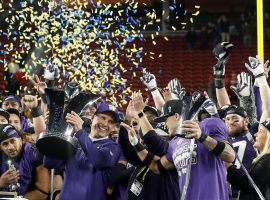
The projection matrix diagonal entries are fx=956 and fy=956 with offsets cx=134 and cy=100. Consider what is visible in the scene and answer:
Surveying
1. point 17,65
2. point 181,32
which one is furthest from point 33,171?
point 181,32

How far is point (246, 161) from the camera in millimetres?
9086

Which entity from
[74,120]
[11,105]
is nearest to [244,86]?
[11,105]

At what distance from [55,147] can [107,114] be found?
0.75 m

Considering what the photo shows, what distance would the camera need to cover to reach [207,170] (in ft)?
25.3

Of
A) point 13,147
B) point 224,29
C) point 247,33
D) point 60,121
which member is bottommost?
point 13,147

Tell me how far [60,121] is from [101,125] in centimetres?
70

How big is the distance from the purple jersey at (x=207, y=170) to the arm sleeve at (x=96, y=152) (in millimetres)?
803

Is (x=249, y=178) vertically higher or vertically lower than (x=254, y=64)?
lower

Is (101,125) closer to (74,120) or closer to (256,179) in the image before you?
(74,120)

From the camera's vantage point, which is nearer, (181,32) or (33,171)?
(33,171)

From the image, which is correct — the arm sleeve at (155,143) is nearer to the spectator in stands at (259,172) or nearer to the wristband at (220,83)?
the spectator in stands at (259,172)

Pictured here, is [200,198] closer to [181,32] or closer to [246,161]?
[246,161]

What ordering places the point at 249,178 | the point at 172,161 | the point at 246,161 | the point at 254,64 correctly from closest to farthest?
the point at 249,178
the point at 172,161
the point at 246,161
the point at 254,64

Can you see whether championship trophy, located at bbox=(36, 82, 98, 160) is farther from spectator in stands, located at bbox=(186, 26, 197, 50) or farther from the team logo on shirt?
spectator in stands, located at bbox=(186, 26, 197, 50)
